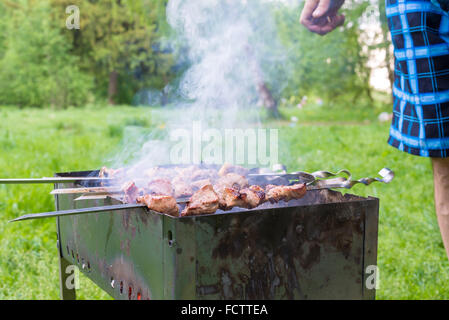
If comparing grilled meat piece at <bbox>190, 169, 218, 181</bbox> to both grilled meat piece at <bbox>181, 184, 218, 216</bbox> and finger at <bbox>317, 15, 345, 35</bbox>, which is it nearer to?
grilled meat piece at <bbox>181, 184, 218, 216</bbox>

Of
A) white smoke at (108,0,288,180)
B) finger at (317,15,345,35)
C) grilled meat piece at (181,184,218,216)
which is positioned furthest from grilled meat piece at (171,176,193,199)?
finger at (317,15,345,35)

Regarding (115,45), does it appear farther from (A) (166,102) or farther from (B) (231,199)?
(B) (231,199)

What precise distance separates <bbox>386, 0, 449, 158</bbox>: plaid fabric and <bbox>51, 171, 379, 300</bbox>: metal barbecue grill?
2.20 ft

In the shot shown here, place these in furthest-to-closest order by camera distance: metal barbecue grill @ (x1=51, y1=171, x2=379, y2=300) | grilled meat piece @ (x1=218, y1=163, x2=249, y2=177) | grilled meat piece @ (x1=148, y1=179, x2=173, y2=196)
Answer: grilled meat piece @ (x1=218, y1=163, x2=249, y2=177) → grilled meat piece @ (x1=148, y1=179, x2=173, y2=196) → metal barbecue grill @ (x1=51, y1=171, x2=379, y2=300)

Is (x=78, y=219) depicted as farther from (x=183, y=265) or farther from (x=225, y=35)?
(x=225, y=35)

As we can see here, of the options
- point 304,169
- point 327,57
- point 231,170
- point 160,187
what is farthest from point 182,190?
point 327,57

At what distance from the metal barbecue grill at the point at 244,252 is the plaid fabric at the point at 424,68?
0.67 meters

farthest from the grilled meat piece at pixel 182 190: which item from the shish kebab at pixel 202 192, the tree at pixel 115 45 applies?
the tree at pixel 115 45

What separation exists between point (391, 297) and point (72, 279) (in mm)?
1961

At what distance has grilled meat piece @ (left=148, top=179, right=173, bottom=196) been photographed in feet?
6.25

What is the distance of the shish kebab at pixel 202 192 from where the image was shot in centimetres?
164

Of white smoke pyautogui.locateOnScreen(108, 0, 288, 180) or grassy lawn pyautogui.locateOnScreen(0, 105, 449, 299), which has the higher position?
white smoke pyautogui.locateOnScreen(108, 0, 288, 180)

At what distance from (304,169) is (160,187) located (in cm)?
405

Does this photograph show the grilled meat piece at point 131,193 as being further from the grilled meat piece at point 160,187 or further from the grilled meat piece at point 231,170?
the grilled meat piece at point 231,170
